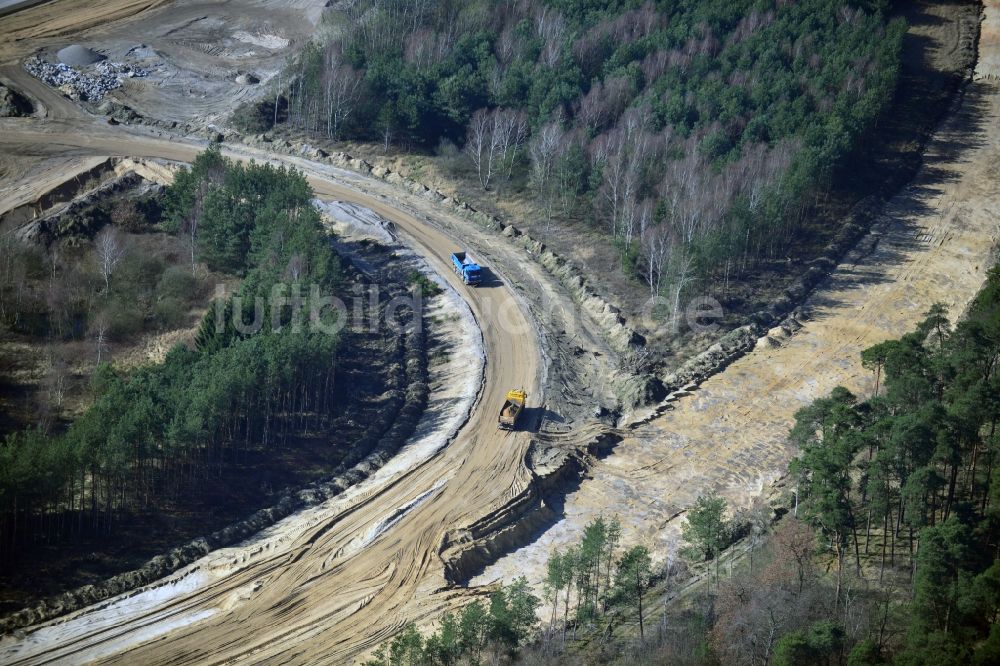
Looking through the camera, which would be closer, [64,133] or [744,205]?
[744,205]

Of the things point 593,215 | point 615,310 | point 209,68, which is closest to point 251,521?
point 615,310

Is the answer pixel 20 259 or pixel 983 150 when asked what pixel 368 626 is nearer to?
pixel 20 259

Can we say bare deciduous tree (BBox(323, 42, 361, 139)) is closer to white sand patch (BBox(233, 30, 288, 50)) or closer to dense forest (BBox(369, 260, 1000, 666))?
white sand patch (BBox(233, 30, 288, 50))

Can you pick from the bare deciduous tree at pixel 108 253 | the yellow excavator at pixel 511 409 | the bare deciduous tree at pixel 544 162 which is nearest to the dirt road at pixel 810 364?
the yellow excavator at pixel 511 409

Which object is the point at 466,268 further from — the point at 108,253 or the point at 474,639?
the point at 474,639

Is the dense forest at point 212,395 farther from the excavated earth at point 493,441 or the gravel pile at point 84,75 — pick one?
the gravel pile at point 84,75

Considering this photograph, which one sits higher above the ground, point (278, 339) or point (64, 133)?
point (64, 133)

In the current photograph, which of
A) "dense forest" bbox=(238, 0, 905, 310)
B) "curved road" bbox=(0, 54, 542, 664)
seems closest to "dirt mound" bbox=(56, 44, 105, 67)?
"dense forest" bbox=(238, 0, 905, 310)
